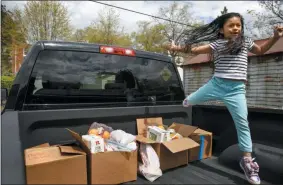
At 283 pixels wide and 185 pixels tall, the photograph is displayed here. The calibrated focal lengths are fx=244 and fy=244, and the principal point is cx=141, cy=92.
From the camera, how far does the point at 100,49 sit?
240cm

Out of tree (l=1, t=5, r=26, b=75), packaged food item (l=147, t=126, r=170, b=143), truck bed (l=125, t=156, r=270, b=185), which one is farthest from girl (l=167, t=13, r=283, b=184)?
tree (l=1, t=5, r=26, b=75)

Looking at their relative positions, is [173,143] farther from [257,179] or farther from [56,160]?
[56,160]

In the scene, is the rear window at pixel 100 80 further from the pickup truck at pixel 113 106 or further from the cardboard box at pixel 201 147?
the cardboard box at pixel 201 147

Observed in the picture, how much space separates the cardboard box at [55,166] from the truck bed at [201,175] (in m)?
0.52

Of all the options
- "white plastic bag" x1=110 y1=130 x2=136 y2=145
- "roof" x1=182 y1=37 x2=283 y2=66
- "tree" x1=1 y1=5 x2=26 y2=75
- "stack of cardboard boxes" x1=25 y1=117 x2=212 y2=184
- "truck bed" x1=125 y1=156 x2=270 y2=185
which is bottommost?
"truck bed" x1=125 y1=156 x2=270 y2=185

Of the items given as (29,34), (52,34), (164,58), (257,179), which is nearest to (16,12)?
(29,34)

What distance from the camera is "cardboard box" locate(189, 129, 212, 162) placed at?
254 centimetres

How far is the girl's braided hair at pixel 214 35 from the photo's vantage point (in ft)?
7.64

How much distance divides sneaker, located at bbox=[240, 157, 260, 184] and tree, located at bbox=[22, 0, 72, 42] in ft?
69.3

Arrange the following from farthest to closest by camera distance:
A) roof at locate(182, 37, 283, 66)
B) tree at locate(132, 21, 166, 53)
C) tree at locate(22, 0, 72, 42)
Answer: tree at locate(132, 21, 166, 53) < tree at locate(22, 0, 72, 42) < roof at locate(182, 37, 283, 66)

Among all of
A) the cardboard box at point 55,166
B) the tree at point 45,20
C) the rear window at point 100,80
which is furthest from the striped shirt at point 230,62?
the tree at point 45,20

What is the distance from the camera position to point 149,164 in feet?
6.93

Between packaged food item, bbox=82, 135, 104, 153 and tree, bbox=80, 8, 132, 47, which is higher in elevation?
tree, bbox=80, 8, 132, 47

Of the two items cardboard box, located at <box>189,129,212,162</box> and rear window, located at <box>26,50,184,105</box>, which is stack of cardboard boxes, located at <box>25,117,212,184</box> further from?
rear window, located at <box>26,50,184,105</box>
